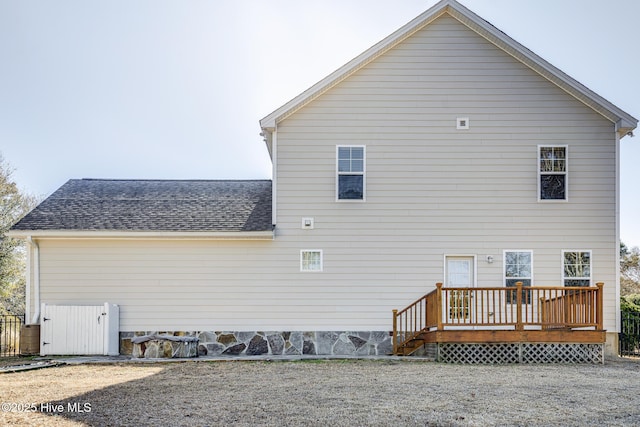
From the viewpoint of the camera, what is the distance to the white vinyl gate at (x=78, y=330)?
14.3m

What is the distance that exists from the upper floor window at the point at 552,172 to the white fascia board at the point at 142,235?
636cm

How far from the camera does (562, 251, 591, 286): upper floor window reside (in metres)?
14.6

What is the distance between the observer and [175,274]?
48.5 feet

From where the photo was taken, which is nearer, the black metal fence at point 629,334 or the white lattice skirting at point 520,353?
the white lattice skirting at point 520,353

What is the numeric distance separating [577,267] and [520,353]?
9.72ft

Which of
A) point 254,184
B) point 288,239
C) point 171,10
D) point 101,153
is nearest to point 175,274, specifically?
point 288,239

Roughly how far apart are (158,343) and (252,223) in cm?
337

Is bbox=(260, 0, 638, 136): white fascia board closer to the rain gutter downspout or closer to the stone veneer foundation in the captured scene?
the stone veneer foundation

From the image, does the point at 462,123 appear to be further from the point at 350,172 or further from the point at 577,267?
the point at 577,267

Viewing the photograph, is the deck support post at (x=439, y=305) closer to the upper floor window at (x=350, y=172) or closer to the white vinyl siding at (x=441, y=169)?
the white vinyl siding at (x=441, y=169)

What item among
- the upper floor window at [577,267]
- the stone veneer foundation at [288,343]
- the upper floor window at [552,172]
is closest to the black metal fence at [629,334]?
the upper floor window at [577,267]

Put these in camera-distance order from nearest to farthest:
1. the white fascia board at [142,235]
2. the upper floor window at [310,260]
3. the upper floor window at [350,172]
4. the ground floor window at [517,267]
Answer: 1. the white fascia board at [142,235]
2. the ground floor window at [517,267]
3. the upper floor window at [310,260]
4. the upper floor window at [350,172]

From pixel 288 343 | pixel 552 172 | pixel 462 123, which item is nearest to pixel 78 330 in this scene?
pixel 288 343

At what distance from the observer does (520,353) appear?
12984 mm
